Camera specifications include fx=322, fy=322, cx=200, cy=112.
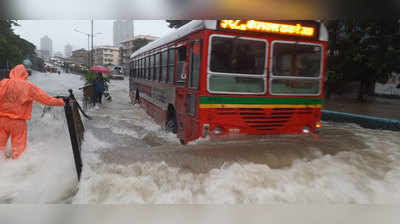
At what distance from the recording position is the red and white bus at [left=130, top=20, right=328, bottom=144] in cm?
589

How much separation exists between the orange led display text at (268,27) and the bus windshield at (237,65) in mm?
207

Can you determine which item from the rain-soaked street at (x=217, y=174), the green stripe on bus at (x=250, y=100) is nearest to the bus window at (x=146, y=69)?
the rain-soaked street at (x=217, y=174)

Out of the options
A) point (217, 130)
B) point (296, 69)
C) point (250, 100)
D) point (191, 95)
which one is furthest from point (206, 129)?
point (296, 69)

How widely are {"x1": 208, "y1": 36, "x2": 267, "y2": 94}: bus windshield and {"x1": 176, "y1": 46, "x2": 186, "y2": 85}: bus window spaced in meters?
1.23

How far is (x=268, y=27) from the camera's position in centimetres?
603

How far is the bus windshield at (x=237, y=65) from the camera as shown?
587 centimetres

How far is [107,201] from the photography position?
171 inches

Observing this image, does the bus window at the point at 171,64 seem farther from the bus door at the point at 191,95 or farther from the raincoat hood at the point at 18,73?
the raincoat hood at the point at 18,73

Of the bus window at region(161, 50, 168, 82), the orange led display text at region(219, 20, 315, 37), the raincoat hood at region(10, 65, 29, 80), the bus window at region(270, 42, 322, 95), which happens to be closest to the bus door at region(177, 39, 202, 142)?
the orange led display text at region(219, 20, 315, 37)

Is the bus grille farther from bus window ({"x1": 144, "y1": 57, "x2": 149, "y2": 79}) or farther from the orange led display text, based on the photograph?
bus window ({"x1": 144, "y1": 57, "x2": 149, "y2": 79})

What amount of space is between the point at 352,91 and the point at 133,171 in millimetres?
22330

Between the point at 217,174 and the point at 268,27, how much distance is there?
2.91 metres

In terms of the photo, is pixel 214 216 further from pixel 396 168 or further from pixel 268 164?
pixel 396 168

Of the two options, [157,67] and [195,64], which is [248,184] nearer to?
[195,64]
